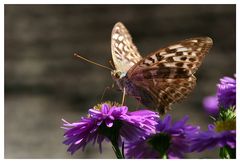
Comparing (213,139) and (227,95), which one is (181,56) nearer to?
(227,95)

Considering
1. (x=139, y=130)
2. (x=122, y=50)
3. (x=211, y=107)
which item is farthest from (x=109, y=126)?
(x=211, y=107)

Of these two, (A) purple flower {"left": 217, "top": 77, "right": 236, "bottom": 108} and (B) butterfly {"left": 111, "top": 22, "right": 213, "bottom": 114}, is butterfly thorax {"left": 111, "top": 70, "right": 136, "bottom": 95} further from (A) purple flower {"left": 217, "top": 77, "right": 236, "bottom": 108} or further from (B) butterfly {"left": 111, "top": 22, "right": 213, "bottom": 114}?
(A) purple flower {"left": 217, "top": 77, "right": 236, "bottom": 108}

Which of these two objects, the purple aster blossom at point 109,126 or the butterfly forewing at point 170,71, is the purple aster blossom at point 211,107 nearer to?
the butterfly forewing at point 170,71

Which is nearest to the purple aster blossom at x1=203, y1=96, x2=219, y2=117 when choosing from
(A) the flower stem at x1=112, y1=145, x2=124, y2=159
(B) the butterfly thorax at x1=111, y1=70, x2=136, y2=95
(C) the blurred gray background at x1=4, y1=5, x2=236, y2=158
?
(B) the butterfly thorax at x1=111, y1=70, x2=136, y2=95

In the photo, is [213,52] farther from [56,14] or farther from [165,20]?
[56,14]

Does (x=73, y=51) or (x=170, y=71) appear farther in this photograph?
(x=73, y=51)
